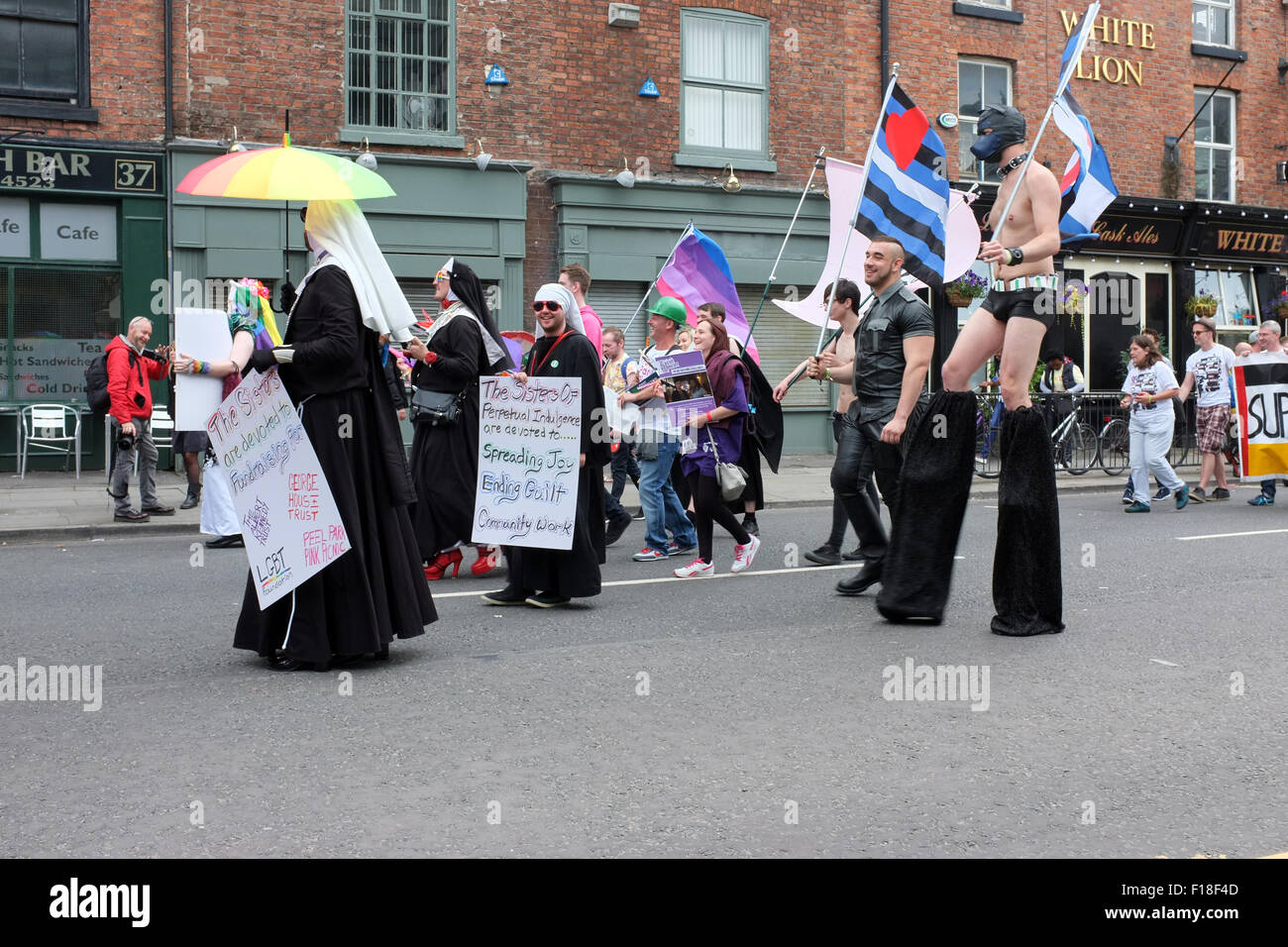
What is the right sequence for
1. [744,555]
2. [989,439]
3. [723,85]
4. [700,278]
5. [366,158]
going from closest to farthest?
[744,555], [700,278], [366,158], [989,439], [723,85]

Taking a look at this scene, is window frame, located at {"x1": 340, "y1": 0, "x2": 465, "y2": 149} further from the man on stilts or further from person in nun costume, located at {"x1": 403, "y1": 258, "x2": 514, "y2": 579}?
the man on stilts

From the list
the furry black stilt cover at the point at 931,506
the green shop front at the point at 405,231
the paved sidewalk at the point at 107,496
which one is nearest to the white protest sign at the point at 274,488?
the furry black stilt cover at the point at 931,506

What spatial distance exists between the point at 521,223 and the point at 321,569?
13870 mm

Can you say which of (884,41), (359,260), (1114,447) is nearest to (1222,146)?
(884,41)

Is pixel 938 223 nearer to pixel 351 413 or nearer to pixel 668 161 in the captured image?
pixel 351 413

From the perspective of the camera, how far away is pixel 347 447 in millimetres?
6250

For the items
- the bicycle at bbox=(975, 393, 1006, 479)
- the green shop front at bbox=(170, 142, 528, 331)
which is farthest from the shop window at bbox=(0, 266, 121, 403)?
the bicycle at bbox=(975, 393, 1006, 479)

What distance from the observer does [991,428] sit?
1872cm

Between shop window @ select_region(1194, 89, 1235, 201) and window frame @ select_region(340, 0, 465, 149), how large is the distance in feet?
47.9

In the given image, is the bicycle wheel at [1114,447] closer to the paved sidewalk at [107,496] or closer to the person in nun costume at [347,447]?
the paved sidewalk at [107,496]

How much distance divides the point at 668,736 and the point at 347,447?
2.16 m

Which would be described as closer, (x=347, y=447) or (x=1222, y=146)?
(x=347, y=447)

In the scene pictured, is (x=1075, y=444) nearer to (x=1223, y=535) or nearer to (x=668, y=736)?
(x=1223, y=535)

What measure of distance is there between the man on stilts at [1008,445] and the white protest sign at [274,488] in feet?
9.50
